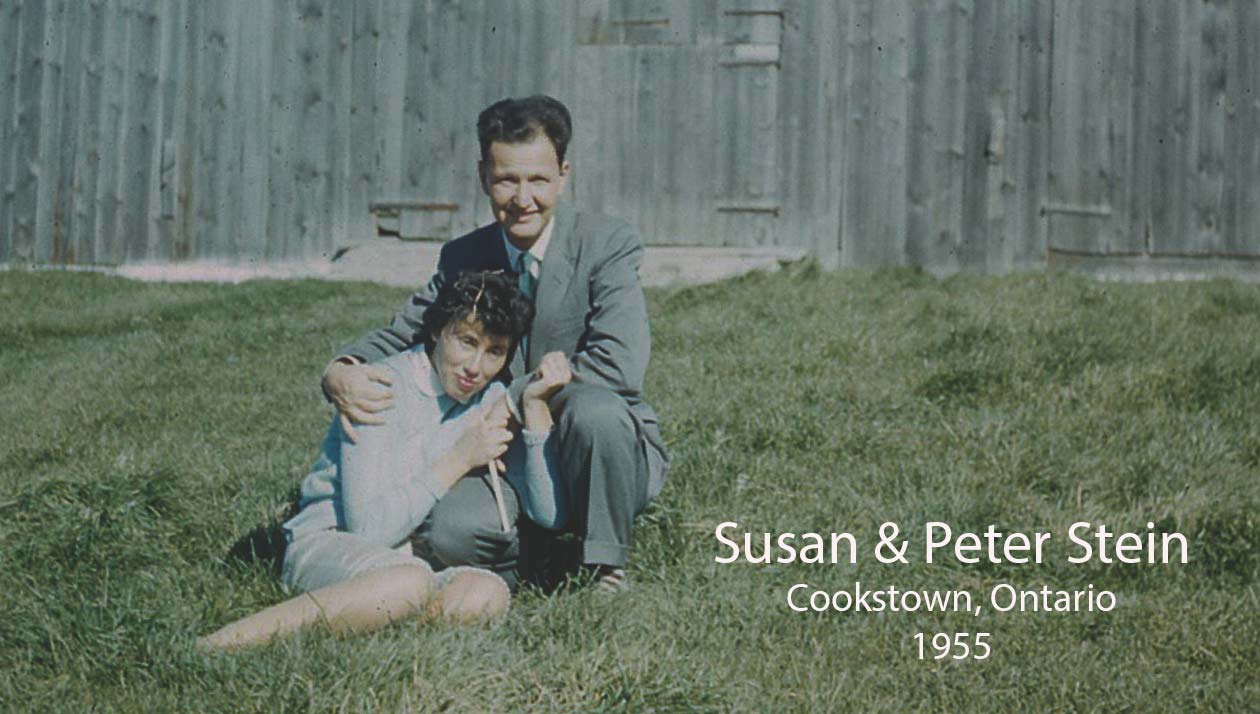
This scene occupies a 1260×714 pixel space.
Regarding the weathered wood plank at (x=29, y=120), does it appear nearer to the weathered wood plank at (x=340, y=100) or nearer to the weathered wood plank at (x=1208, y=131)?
the weathered wood plank at (x=340, y=100)

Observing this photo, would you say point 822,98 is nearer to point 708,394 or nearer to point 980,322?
point 980,322

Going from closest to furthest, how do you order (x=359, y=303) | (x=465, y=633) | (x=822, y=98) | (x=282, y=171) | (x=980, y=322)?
1. (x=465, y=633)
2. (x=980, y=322)
3. (x=359, y=303)
4. (x=822, y=98)
5. (x=282, y=171)

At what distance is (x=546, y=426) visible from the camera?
144 inches

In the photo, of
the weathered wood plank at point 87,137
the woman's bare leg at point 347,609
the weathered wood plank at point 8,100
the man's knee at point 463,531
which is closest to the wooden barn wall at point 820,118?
the weathered wood plank at point 87,137

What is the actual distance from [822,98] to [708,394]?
196 inches

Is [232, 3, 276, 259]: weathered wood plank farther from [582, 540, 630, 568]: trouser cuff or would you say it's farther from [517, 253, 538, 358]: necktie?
[582, 540, 630, 568]: trouser cuff

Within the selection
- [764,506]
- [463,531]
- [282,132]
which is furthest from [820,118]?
[463,531]

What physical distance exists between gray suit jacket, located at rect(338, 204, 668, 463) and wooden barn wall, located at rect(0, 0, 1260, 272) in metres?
6.55

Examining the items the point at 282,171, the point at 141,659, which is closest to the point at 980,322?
the point at 141,659

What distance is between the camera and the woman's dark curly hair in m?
3.60

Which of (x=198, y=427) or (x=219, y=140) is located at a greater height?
(x=219, y=140)

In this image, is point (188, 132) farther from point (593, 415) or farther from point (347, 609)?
point (347, 609)

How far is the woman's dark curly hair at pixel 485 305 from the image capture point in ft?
11.8

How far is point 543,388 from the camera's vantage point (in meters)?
3.63
